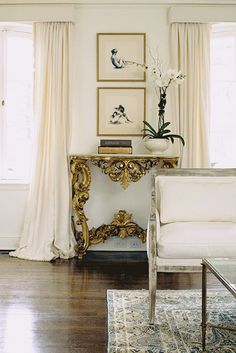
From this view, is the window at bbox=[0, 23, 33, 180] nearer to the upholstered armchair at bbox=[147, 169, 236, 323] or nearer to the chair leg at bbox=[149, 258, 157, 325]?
the upholstered armchair at bbox=[147, 169, 236, 323]

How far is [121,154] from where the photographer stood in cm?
418

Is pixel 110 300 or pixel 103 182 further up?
pixel 103 182

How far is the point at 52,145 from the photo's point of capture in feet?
14.6

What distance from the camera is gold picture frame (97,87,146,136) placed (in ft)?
14.9

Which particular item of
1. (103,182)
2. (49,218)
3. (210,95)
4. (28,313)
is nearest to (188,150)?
(210,95)

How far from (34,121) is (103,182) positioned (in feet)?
3.08

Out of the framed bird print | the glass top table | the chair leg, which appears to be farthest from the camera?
the framed bird print

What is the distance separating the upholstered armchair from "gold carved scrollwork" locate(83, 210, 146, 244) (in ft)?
3.38

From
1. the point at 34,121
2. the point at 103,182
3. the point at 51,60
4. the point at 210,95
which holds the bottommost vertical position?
the point at 103,182

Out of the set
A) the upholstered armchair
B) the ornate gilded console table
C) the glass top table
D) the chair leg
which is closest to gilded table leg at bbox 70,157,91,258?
the ornate gilded console table

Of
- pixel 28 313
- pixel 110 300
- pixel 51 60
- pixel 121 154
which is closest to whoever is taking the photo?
pixel 28 313

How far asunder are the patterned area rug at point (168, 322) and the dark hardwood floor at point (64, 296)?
0.09 metres

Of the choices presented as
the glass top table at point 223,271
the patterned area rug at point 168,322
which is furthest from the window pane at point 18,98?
the glass top table at point 223,271

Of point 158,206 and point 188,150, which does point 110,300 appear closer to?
point 158,206
